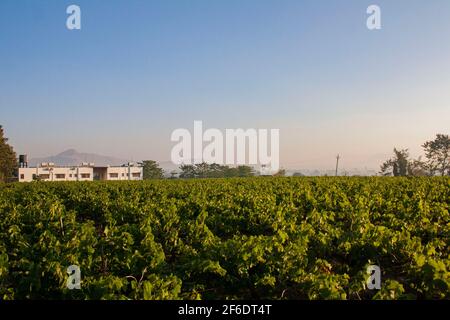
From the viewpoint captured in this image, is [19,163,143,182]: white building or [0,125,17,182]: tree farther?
[19,163,143,182]: white building

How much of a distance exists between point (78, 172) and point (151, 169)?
33.6 meters

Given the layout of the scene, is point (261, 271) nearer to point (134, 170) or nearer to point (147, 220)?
point (147, 220)

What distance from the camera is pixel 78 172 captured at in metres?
74.2

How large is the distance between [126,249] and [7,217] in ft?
17.4

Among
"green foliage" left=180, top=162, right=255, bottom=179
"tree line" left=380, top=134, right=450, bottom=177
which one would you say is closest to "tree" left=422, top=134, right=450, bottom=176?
"tree line" left=380, top=134, right=450, bottom=177

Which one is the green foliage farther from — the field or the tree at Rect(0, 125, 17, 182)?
the field

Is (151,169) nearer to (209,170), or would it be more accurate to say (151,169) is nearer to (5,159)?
(209,170)

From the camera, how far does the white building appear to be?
7031 cm

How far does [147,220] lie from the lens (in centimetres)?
739

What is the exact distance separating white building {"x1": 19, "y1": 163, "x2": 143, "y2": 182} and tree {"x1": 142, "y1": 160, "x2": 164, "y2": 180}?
2311cm

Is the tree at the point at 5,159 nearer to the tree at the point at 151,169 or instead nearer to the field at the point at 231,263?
the tree at the point at 151,169

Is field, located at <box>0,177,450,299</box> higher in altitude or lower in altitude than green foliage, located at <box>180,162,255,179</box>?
lower

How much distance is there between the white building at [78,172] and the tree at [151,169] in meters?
23.1
